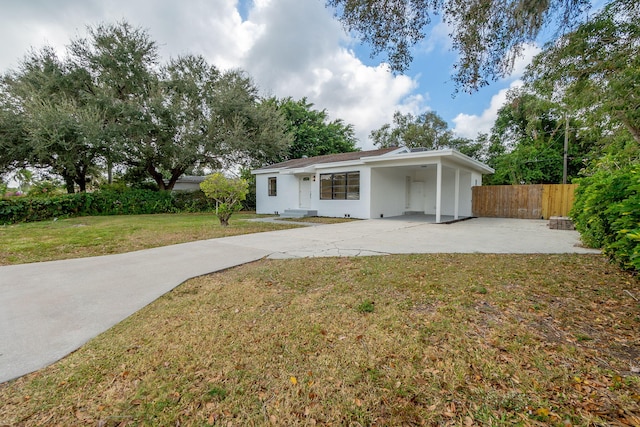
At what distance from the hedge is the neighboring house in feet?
15.7

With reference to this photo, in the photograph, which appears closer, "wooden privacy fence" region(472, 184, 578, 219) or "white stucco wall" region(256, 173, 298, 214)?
"wooden privacy fence" region(472, 184, 578, 219)

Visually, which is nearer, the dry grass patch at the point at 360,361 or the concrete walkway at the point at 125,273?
the dry grass patch at the point at 360,361

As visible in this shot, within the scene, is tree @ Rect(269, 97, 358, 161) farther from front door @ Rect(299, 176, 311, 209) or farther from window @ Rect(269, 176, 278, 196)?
front door @ Rect(299, 176, 311, 209)

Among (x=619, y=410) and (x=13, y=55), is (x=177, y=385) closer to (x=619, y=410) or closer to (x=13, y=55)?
(x=619, y=410)

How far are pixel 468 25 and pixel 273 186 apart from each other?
41.6 ft

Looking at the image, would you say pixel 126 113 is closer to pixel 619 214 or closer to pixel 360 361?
pixel 360 361

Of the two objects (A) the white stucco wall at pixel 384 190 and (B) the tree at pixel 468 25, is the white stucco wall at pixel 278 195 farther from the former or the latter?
(B) the tree at pixel 468 25

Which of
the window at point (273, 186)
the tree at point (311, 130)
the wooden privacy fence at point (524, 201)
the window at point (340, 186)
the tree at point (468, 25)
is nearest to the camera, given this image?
the tree at point (468, 25)

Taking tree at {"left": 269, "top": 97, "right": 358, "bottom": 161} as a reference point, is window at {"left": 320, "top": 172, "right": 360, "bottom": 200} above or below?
below

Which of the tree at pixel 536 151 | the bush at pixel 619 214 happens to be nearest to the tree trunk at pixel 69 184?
the bush at pixel 619 214

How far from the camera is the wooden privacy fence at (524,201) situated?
1310 cm

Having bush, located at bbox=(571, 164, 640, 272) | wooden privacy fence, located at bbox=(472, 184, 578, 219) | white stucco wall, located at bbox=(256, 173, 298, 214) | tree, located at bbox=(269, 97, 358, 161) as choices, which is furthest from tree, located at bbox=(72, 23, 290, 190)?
bush, located at bbox=(571, 164, 640, 272)

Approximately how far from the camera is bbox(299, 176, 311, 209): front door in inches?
587

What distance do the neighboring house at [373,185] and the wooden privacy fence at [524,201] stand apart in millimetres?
745
